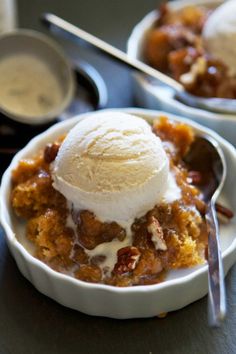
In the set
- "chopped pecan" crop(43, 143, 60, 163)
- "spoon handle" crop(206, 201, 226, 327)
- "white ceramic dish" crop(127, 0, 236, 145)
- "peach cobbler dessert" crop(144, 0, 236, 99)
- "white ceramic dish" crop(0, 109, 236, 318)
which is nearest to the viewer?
"spoon handle" crop(206, 201, 226, 327)

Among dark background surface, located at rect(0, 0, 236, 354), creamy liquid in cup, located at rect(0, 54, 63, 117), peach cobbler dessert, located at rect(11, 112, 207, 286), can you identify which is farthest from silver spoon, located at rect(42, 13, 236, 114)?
dark background surface, located at rect(0, 0, 236, 354)

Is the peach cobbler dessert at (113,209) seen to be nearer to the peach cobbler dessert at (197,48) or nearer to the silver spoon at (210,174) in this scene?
the silver spoon at (210,174)

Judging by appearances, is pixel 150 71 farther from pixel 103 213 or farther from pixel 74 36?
pixel 103 213

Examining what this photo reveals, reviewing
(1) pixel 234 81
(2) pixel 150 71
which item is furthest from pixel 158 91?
(1) pixel 234 81

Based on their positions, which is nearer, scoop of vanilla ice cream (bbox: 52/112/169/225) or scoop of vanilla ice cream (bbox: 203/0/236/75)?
scoop of vanilla ice cream (bbox: 52/112/169/225)

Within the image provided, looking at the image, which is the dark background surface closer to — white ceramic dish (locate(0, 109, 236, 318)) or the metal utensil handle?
white ceramic dish (locate(0, 109, 236, 318))

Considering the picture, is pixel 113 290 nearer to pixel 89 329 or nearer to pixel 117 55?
pixel 89 329

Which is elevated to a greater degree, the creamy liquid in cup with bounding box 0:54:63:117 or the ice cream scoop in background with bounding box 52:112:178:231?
the ice cream scoop in background with bounding box 52:112:178:231

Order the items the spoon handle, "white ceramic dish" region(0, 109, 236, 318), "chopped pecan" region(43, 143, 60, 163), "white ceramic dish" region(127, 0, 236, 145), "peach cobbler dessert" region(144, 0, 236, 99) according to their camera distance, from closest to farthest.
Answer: the spoon handle, "white ceramic dish" region(0, 109, 236, 318), "chopped pecan" region(43, 143, 60, 163), "white ceramic dish" region(127, 0, 236, 145), "peach cobbler dessert" region(144, 0, 236, 99)

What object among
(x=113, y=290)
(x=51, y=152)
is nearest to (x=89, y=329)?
(x=113, y=290)

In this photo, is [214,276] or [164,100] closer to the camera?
[214,276]
